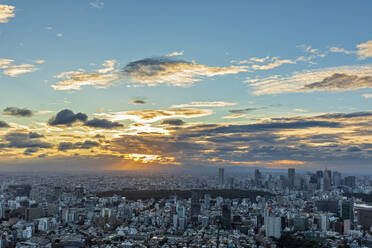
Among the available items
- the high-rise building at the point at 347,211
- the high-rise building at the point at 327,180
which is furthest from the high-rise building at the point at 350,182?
the high-rise building at the point at 347,211

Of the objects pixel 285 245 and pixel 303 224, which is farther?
pixel 303 224

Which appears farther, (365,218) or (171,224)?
(365,218)

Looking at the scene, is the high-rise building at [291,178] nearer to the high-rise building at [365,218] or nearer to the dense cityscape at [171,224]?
the dense cityscape at [171,224]

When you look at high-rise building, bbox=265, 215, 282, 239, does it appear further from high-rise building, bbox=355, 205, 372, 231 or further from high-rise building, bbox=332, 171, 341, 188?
high-rise building, bbox=332, 171, 341, 188

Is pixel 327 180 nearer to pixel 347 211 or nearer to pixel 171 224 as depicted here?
pixel 347 211

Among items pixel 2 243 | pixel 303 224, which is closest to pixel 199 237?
pixel 303 224

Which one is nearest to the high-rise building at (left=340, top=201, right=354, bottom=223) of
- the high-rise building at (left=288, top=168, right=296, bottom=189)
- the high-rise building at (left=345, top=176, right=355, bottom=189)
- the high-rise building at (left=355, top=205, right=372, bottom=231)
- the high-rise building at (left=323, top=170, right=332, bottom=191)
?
the high-rise building at (left=355, top=205, right=372, bottom=231)

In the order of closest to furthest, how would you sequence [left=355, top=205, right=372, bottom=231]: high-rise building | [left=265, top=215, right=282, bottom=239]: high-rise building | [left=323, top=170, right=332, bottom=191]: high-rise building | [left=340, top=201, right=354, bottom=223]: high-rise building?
[left=265, top=215, right=282, bottom=239]: high-rise building, [left=355, top=205, right=372, bottom=231]: high-rise building, [left=340, top=201, right=354, bottom=223]: high-rise building, [left=323, top=170, right=332, bottom=191]: high-rise building

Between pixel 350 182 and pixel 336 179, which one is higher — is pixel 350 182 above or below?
below

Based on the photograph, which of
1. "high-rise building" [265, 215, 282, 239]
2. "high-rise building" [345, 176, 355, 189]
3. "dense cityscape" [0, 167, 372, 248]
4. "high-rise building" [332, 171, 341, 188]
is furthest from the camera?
"high-rise building" [332, 171, 341, 188]

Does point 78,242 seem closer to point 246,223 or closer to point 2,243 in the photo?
point 2,243

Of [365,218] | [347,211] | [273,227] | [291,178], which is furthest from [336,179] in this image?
[273,227]
